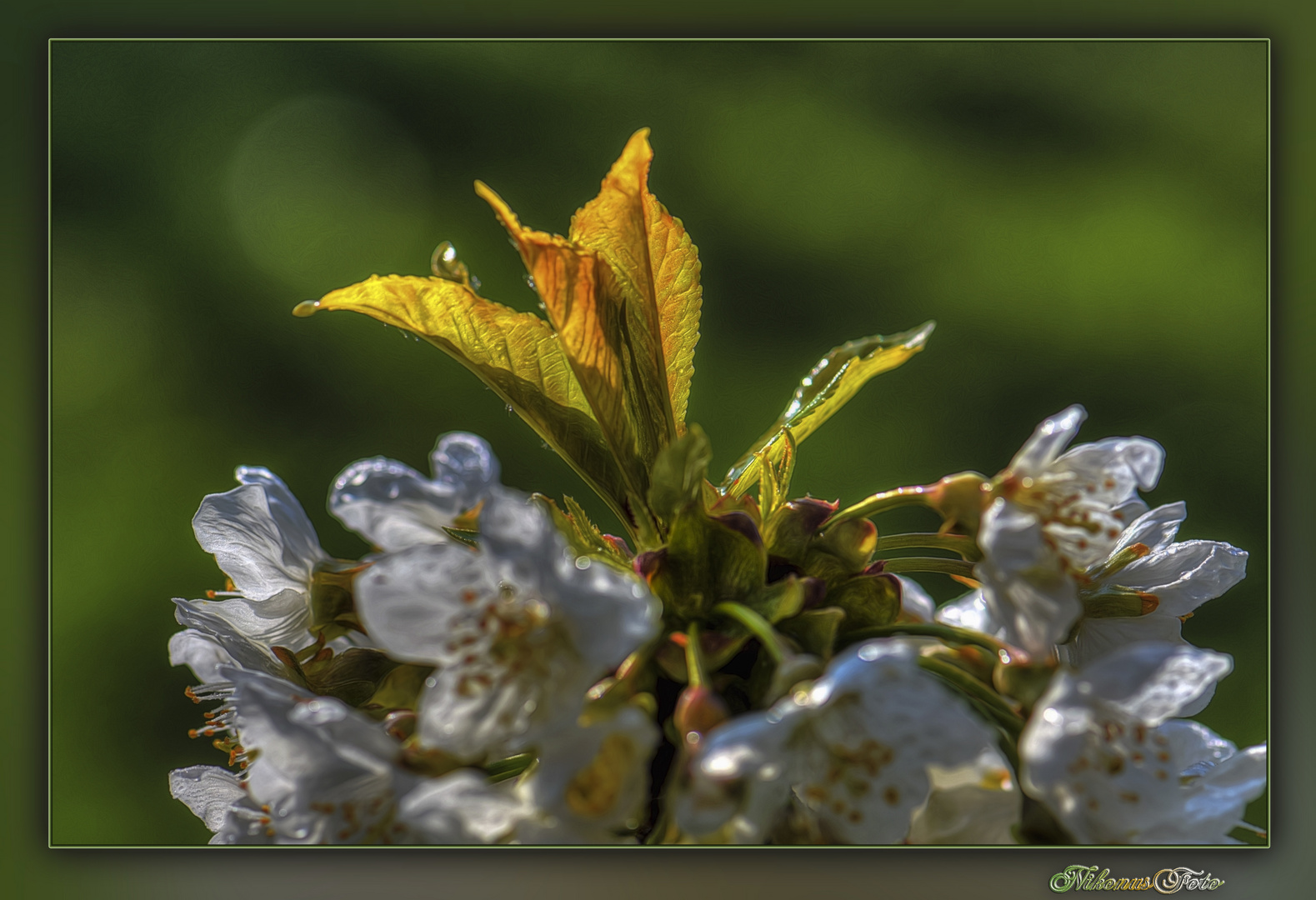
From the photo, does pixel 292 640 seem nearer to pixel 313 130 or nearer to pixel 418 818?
pixel 418 818

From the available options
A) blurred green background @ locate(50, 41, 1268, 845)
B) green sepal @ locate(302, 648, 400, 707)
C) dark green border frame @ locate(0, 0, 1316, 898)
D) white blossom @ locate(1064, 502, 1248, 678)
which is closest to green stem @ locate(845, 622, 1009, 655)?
white blossom @ locate(1064, 502, 1248, 678)

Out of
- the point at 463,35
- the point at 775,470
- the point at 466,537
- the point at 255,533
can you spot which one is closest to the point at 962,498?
the point at 775,470

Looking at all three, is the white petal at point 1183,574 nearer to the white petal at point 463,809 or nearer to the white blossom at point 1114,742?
the white blossom at point 1114,742

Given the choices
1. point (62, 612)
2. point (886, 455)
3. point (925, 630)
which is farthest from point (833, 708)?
point (886, 455)

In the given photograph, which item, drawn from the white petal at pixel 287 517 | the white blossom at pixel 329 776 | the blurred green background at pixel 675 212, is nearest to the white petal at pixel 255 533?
the white petal at pixel 287 517

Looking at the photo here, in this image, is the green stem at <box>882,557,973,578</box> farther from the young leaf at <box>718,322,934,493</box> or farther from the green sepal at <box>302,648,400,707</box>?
the green sepal at <box>302,648,400,707</box>

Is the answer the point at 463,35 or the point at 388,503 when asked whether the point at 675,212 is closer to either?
the point at 463,35

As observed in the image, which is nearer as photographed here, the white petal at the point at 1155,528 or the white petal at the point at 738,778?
the white petal at the point at 738,778
